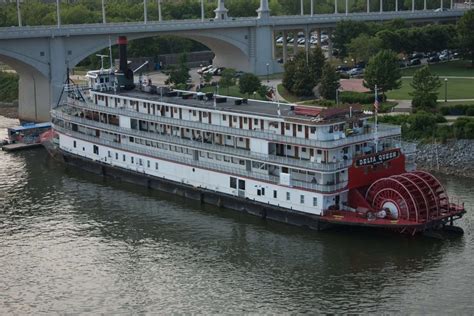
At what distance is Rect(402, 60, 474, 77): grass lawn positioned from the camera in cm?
8644

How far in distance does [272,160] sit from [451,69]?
50347 mm

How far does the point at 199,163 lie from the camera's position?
4900cm

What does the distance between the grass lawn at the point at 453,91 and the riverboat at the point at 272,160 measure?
24766 millimetres

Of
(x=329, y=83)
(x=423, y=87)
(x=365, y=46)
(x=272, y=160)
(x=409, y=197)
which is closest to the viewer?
(x=409, y=197)

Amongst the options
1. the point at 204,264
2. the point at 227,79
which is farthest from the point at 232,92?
the point at 204,264

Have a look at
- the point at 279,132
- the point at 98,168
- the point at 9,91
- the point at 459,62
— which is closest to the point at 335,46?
the point at 459,62

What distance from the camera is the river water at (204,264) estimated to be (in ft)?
114

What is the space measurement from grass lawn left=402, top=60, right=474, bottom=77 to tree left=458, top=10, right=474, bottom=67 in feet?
5.25

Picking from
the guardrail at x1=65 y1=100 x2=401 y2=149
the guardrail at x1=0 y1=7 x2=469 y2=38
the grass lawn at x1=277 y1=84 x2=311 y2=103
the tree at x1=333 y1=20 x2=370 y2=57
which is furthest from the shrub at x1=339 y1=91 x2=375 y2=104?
the tree at x1=333 y1=20 x2=370 y2=57

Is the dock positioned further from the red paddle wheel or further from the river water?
the red paddle wheel

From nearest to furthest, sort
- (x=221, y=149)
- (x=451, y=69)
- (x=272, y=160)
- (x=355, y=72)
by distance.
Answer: (x=272, y=160) → (x=221, y=149) → (x=355, y=72) → (x=451, y=69)

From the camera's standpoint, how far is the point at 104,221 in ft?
152

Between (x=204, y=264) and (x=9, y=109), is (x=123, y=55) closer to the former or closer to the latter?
(x=204, y=264)

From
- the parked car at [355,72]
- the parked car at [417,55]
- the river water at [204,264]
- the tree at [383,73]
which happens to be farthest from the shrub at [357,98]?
the parked car at [417,55]
